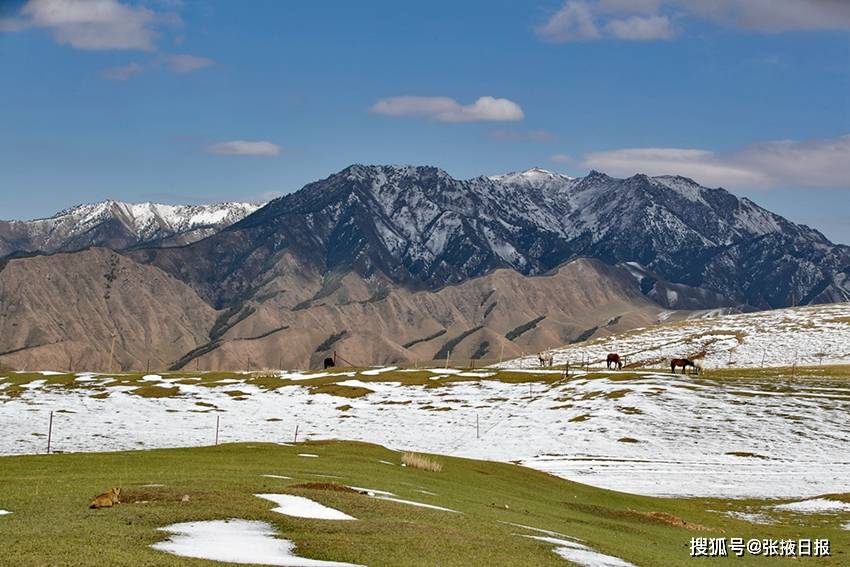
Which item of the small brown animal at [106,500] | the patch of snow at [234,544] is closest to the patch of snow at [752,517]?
the patch of snow at [234,544]

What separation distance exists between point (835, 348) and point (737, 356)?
64.4 feet

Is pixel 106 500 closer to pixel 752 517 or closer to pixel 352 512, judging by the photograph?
pixel 352 512

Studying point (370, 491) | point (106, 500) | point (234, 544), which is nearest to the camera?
point (234, 544)

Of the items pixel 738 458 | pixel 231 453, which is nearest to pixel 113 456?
pixel 231 453

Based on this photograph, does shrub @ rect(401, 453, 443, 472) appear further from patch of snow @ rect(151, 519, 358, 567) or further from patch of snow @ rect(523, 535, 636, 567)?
patch of snow @ rect(151, 519, 358, 567)

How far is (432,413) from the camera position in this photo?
401 ft

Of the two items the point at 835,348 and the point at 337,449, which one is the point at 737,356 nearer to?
the point at 835,348

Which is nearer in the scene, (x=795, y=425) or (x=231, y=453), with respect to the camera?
(x=231, y=453)

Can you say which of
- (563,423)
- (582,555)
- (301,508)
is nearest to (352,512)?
(301,508)

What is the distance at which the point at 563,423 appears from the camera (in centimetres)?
10525

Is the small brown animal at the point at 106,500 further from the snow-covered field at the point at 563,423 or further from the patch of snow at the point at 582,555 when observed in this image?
the snow-covered field at the point at 563,423

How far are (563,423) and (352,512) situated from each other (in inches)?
3132

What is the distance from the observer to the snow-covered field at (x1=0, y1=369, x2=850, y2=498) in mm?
74938

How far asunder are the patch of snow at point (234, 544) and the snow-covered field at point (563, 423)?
148 feet
